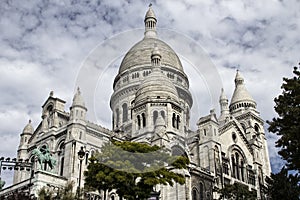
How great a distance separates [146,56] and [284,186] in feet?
136

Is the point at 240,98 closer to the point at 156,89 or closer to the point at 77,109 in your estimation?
the point at 156,89

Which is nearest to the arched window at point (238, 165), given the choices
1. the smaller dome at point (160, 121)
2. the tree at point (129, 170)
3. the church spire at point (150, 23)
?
the smaller dome at point (160, 121)

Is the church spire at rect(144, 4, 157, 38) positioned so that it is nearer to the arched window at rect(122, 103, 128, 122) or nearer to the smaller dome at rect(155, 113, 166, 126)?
the arched window at rect(122, 103, 128, 122)

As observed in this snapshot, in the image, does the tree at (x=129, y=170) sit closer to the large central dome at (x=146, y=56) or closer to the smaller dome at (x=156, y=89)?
the smaller dome at (x=156, y=89)

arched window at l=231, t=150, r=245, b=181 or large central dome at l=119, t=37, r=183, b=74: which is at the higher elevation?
large central dome at l=119, t=37, r=183, b=74

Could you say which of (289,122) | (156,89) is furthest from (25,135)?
(289,122)

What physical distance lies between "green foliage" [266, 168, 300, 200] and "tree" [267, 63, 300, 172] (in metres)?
9.45

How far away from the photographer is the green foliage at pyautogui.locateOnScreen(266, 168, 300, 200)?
34.3 meters

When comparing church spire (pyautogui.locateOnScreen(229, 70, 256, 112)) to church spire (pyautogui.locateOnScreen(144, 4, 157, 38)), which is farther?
church spire (pyautogui.locateOnScreen(144, 4, 157, 38))

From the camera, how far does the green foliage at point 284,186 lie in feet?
113

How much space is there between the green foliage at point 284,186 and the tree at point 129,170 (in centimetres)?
840

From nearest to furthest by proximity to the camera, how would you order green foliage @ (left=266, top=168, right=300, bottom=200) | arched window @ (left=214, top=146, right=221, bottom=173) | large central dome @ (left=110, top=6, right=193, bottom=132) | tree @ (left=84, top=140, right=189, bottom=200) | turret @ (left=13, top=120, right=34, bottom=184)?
tree @ (left=84, top=140, right=189, bottom=200)
green foliage @ (left=266, top=168, right=300, bottom=200)
arched window @ (left=214, top=146, right=221, bottom=173)
turret @ (left=13, top=120, right=34, bottom=184)
large central dome @ (left=110, top=6, right=193, bottom=132)

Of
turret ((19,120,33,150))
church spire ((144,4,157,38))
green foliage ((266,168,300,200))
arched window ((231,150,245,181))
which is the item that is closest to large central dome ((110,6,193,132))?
church spire ((144,4,157,38))

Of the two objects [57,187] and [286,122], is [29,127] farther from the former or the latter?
[286,122]
